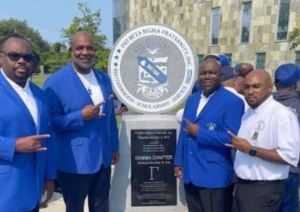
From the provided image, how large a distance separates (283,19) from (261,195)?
15.6m

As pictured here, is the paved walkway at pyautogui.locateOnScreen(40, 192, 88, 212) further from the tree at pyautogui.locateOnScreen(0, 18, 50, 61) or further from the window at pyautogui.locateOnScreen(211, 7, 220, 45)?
the tree at pyautogui.locateOnScreen(0, 18, 50, 61)

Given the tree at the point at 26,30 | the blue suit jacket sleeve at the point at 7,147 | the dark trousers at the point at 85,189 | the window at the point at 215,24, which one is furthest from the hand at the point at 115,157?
the tree at the point at 26,30

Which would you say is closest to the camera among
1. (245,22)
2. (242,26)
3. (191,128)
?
(191,128)

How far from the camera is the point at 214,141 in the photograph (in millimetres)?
3275

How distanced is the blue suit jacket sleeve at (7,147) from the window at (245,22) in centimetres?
1807

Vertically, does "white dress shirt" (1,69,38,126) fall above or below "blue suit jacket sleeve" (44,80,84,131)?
above

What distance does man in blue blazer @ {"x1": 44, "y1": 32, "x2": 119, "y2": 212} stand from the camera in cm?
336

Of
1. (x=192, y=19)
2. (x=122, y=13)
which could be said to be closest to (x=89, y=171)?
(x=192, y=19)

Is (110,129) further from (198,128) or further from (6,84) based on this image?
(6,84)

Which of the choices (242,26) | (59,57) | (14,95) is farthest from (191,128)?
(59,57)

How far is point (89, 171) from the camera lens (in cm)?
347

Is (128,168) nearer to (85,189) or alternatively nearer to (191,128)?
(85,189)

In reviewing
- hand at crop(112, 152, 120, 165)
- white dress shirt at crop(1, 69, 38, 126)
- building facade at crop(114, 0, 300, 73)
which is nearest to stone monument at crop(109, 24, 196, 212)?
hand at crop(112, 152, 120, 165)

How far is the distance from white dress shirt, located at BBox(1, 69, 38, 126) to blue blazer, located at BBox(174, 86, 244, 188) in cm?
137
